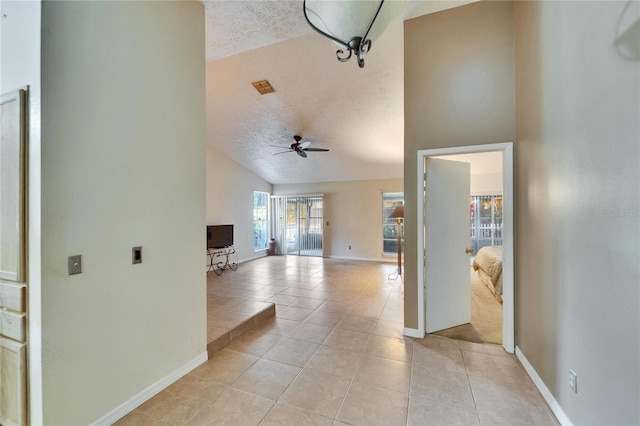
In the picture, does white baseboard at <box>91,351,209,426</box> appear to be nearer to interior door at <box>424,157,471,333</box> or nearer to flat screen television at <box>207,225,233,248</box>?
interior door at <box>424,157,471,333</box>

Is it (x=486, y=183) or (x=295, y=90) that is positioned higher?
(x=295, y=90)

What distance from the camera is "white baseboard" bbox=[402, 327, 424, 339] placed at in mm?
2836

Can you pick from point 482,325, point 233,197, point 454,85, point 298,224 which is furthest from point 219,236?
point 454,85

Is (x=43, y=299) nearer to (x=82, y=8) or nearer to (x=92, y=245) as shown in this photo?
(x=92, y=245)

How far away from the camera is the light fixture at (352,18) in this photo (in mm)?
1295

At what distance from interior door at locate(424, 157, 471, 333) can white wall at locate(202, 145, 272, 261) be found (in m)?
5.23

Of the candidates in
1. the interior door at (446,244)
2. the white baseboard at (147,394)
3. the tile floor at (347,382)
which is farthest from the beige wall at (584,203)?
the white baseboard at (147,394)

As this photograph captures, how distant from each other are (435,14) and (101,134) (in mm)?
3255

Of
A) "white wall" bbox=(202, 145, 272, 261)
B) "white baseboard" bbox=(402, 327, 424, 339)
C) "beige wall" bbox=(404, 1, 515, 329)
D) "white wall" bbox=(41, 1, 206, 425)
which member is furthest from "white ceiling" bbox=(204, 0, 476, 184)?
"white baseboard" bbox=(402, 327, 424, 339)

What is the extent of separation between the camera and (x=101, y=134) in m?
1.62

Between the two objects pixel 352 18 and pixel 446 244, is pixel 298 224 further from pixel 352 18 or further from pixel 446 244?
pixel 352 18

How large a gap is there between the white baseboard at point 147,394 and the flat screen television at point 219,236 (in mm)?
4153

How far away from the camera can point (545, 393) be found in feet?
6.11

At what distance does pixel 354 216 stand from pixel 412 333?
5.39 m
